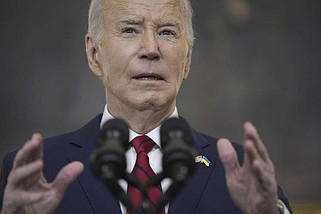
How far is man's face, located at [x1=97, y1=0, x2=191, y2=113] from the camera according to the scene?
1591 mm

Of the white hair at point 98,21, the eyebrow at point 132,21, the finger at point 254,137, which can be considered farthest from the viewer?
the white hair at point 98,21

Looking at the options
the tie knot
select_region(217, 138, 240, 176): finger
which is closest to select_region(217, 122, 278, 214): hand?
select_region(217, 138, 240, 176): finger

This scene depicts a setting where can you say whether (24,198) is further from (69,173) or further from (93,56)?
(93,56)

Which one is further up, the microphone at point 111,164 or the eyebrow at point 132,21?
the eyebrow at point 132,21

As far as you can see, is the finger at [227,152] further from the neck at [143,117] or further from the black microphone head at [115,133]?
the neck at [143,117]

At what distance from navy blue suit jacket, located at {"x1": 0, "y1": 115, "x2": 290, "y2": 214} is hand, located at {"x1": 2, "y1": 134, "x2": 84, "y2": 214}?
0.35 m

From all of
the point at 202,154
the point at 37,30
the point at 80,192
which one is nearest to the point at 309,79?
the point at 37,30

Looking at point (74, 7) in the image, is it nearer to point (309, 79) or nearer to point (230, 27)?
point (230, 27)

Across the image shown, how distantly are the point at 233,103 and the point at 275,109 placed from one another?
0.21 metres

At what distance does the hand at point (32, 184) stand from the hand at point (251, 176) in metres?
0.26

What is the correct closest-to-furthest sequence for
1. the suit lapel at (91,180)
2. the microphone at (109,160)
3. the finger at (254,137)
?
the microphone at (109,160) → the finger at (254,137) → the suit lapel at (91,180)

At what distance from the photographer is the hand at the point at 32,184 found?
1095 millimetres

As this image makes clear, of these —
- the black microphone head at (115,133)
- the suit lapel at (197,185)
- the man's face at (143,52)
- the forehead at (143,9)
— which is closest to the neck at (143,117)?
the man's face at (143,52)

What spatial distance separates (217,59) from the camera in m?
3.17
